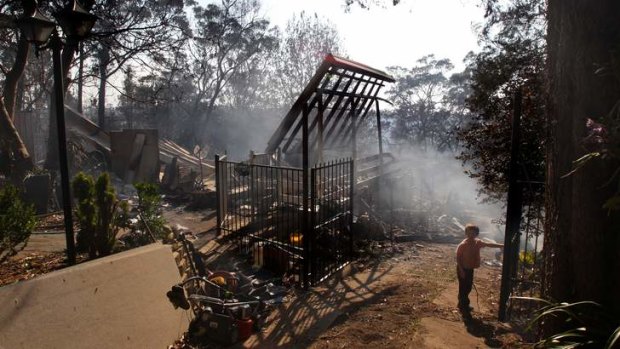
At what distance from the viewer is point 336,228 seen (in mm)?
8391

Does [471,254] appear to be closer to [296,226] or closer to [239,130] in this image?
[296,226]

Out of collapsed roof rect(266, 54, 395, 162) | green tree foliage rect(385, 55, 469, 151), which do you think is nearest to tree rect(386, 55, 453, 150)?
green tree foliage rect(385, 55, 469, 151)

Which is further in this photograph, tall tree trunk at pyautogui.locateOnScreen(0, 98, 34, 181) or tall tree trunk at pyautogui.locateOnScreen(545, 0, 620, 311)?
tall tree trunk at pyautogui.locateOnScreen(0, 98, 34, 181)

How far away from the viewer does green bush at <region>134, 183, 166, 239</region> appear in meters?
6.79

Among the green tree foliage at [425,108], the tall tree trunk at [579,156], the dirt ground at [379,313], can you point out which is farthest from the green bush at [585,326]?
the green tree foliage at [425,108]

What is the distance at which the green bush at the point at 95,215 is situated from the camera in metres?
5.58

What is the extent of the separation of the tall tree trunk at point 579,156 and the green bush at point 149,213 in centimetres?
572

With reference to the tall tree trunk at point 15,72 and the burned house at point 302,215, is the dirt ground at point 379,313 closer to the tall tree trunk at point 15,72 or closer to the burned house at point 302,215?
the burned house at point 302,215

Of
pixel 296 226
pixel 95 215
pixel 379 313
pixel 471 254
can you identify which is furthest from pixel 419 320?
pixel 95 215

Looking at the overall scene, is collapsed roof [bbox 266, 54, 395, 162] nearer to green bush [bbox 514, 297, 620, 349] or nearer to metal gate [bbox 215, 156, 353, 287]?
metal gate [bbox 215, 156, 353, 287]

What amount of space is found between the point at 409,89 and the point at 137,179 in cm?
2979

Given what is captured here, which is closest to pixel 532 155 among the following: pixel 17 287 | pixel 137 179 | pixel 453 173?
pixel 17 287

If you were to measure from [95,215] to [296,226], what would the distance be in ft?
13.1

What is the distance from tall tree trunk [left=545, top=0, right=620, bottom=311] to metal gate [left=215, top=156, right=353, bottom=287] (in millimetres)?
4107
